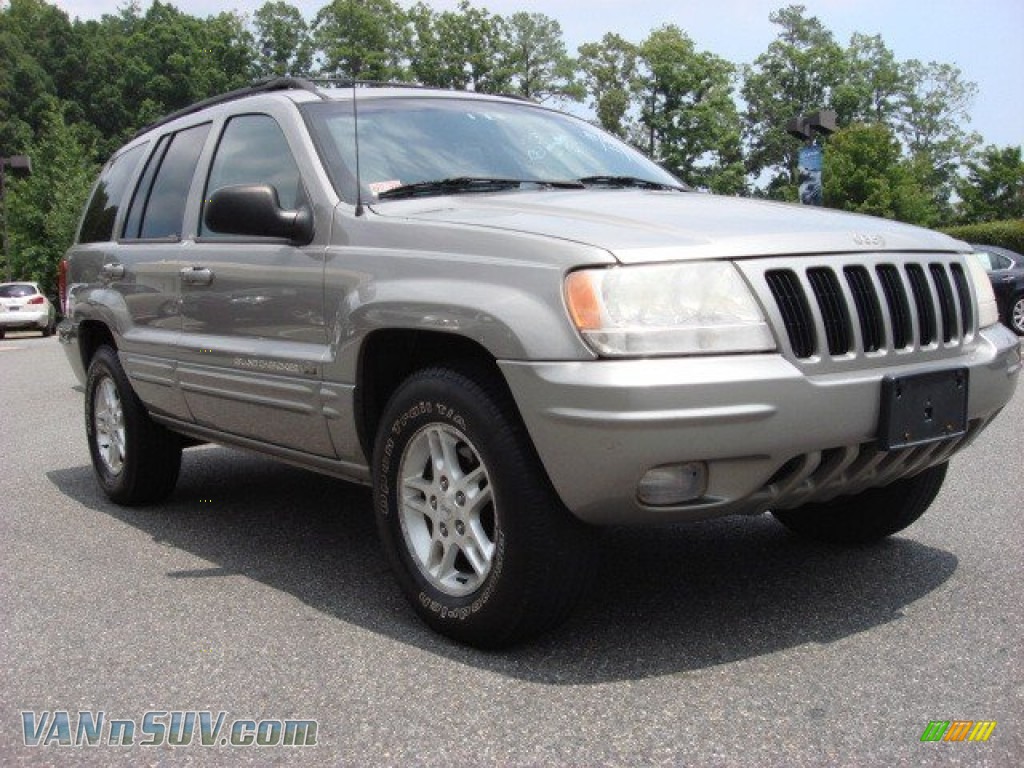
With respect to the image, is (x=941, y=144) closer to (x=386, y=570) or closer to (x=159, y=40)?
(x=159, y=40)

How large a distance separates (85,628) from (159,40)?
87.3m

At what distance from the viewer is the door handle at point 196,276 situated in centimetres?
448

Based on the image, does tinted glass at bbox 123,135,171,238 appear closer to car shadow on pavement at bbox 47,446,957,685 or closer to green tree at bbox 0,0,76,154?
car shadow on pavement at bbox 47,446,957,685

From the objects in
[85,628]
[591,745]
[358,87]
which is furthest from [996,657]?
[358,87]

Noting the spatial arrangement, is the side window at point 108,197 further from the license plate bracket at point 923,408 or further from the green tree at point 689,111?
the green tree at point 689,111

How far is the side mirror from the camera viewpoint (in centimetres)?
379

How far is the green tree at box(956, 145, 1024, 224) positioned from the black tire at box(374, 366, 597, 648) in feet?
199

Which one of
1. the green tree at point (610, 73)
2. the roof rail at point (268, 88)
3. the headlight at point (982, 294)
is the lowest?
the headlight at point (982, 294)

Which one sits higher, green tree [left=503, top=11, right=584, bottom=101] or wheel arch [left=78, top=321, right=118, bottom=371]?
green tree [left=503, top=11, right=584, bottom=101]

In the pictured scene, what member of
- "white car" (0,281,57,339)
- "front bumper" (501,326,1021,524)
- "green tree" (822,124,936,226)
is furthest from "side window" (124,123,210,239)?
"green tree" (822,124,936,226)

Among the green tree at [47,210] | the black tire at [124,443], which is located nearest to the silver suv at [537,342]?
the black tire at [124,443]

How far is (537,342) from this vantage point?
2965mm

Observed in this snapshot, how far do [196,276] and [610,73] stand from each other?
68.9 metres

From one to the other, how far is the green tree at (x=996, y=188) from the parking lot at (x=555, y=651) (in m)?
58.7
